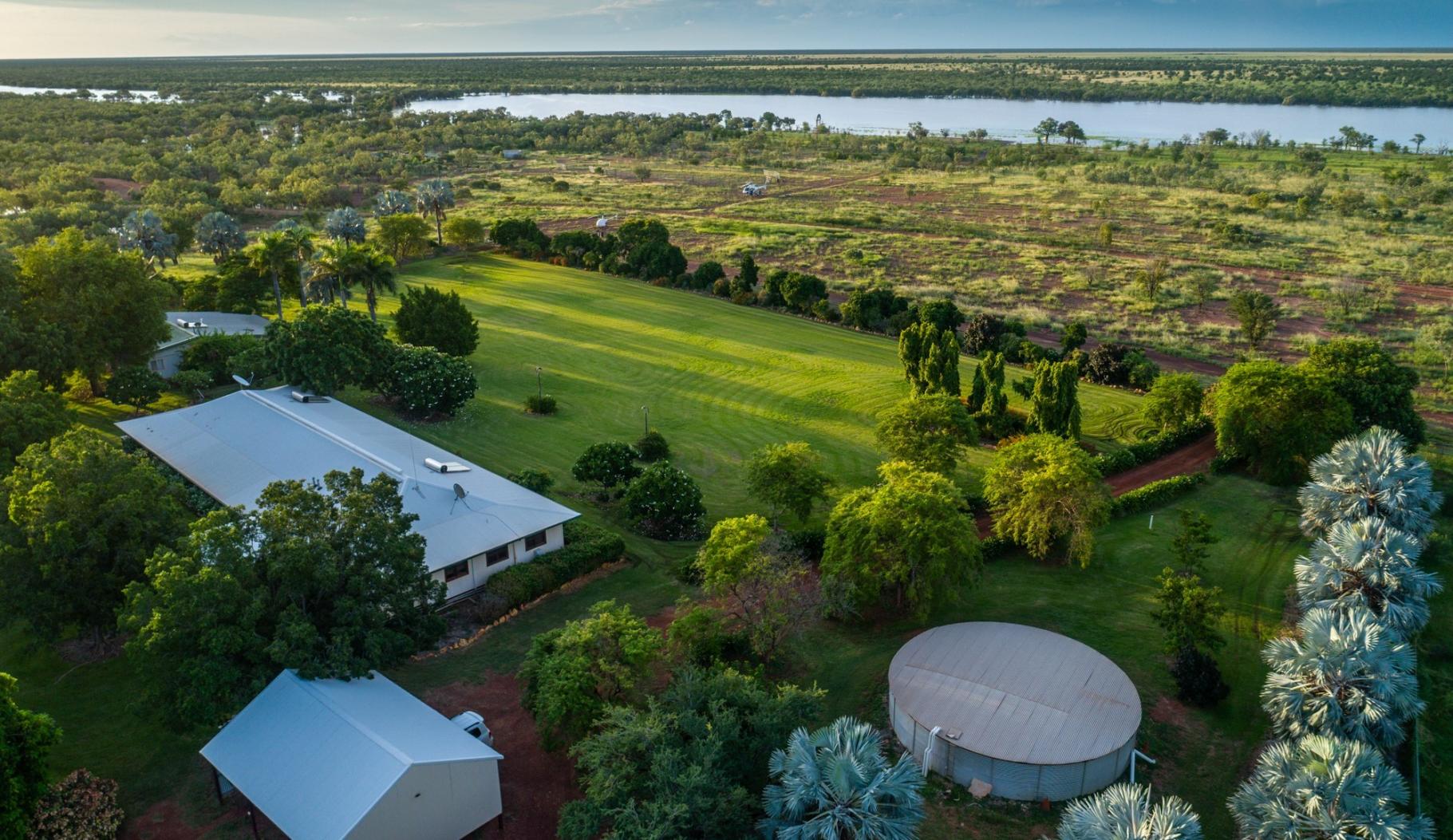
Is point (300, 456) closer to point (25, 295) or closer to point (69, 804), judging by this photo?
point (69, 804)

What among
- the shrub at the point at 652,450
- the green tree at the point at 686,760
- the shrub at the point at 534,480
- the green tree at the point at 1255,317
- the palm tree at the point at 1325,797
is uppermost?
the green tree at the point at 1255,317

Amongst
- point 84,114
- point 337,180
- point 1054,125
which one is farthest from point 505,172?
point 1054,125

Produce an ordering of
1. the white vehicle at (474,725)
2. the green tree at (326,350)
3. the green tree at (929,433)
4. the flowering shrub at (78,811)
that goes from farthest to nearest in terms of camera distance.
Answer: the green tree at (326,350) < the green tree at (929,433) < the white vehicle at (474,725) < the flowering shrub at (78,811)

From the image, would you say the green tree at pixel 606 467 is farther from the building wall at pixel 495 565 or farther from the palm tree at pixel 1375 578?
the palm tree at pixel 1375 578

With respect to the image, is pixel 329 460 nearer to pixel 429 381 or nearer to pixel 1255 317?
pixel 429 381

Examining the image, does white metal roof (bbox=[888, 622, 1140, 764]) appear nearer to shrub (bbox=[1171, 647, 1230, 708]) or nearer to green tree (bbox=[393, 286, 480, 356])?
shrub (bbox=[1171, 647, 1230, 708])

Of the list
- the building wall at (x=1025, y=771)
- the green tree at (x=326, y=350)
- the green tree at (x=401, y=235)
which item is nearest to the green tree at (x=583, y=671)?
the building wall at (x=1025, y=771)

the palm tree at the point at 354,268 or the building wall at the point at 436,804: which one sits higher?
the palm tree at the point at 354,268
